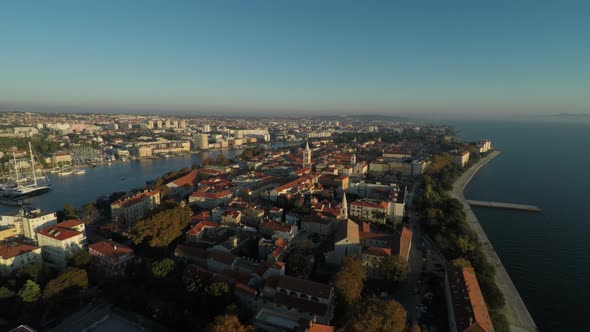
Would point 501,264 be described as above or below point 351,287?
below

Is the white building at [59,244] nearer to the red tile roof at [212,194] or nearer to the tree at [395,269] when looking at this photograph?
the red tile roof at [212,194]

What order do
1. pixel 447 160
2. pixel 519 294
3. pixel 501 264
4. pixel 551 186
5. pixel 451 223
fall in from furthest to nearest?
pixel 447 160
pixel 551 186
pixel 451 223
pixel 501 264
pixel 519 294

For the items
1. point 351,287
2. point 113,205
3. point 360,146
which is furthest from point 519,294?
point 360,146

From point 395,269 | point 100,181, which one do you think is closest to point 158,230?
point 395,269

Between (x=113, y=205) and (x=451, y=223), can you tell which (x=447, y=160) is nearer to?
(x=451, y=223)

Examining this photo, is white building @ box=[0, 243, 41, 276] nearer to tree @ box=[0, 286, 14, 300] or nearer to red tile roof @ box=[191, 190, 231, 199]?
tree @ box=[0, 286, 14, 300]

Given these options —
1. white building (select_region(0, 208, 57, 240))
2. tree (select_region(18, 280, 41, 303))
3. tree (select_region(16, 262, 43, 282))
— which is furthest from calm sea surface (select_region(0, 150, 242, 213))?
→ tree (select_region(18, 280, 41, 303))

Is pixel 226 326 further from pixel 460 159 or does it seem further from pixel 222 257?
pixel 460 159
